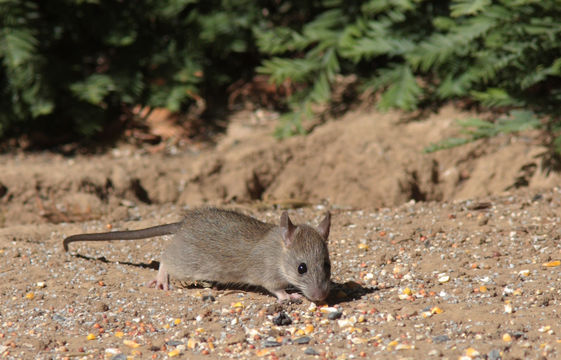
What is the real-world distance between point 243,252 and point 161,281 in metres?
0.63

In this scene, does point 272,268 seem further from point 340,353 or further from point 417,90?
point 417,90

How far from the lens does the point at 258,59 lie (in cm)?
920

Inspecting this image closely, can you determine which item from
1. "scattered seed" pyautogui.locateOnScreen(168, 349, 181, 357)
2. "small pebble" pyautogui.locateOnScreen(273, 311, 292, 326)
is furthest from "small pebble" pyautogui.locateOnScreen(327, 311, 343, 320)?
"scattered seed" pyautogui.locateOnScreen(168, 349, 181, 357)

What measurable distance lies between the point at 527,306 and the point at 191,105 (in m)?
5.45

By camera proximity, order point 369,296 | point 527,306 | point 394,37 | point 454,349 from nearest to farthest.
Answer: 1. point 454,349
2. point 527,306
3. point 369,296
4. point 394,37

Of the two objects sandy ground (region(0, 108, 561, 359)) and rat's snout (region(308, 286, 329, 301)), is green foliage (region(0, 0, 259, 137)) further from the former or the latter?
rat's snout (region(308, 286, 329, 301))

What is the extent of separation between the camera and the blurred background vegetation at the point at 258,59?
7.40 m

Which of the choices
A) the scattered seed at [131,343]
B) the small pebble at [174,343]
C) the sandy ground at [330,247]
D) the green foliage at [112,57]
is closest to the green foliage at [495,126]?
the sandy ground at [330,247]

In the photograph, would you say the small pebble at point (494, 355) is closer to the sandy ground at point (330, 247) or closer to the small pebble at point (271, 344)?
the sandy ground at point (330, 247)

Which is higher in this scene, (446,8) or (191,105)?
(446,8)

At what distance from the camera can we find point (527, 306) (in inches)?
180

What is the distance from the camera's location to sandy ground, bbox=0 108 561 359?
4.35 m

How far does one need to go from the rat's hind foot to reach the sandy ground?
81 mm

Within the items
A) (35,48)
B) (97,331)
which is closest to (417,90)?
(35,48)
